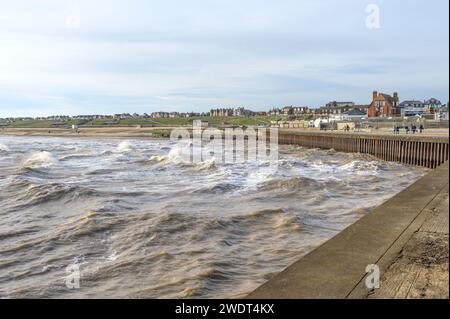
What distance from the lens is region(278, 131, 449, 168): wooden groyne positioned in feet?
94.9

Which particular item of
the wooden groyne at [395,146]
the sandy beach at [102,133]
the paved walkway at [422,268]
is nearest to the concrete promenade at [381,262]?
the paved walkway at [422,268]

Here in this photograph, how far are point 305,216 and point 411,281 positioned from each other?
9.41 m

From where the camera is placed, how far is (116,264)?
9273mm

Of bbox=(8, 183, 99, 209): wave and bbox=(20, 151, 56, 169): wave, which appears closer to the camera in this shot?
bbox=(8, 183, 99, 209): wave

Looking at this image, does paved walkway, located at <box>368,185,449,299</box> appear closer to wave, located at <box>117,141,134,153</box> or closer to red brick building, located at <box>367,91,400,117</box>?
wave, located at <box>117,141,134,153</box>

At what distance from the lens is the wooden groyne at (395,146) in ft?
94.9

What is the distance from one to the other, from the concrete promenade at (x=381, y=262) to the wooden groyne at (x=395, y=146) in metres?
23.5

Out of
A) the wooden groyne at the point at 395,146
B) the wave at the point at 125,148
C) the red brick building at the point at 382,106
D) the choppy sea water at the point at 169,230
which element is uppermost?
the red brick building at the point at 382,106

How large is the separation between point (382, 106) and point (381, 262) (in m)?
112

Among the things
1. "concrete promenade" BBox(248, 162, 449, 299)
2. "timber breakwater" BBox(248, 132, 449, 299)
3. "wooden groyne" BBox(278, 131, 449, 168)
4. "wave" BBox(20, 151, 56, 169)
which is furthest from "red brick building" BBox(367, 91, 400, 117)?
"concrete promenade" BBox(248, 162, 449, 299)

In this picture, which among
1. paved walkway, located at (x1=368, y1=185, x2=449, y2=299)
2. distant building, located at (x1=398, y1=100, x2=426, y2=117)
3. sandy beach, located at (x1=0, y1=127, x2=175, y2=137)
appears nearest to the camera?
paved walkway, located at (x1=368, y1=185, x2=449, y2=299)

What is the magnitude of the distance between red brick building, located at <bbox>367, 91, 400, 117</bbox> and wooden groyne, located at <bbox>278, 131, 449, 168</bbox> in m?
62.4

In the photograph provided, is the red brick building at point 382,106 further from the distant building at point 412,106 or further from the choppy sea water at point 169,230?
the choppy sea water at point 169,230
